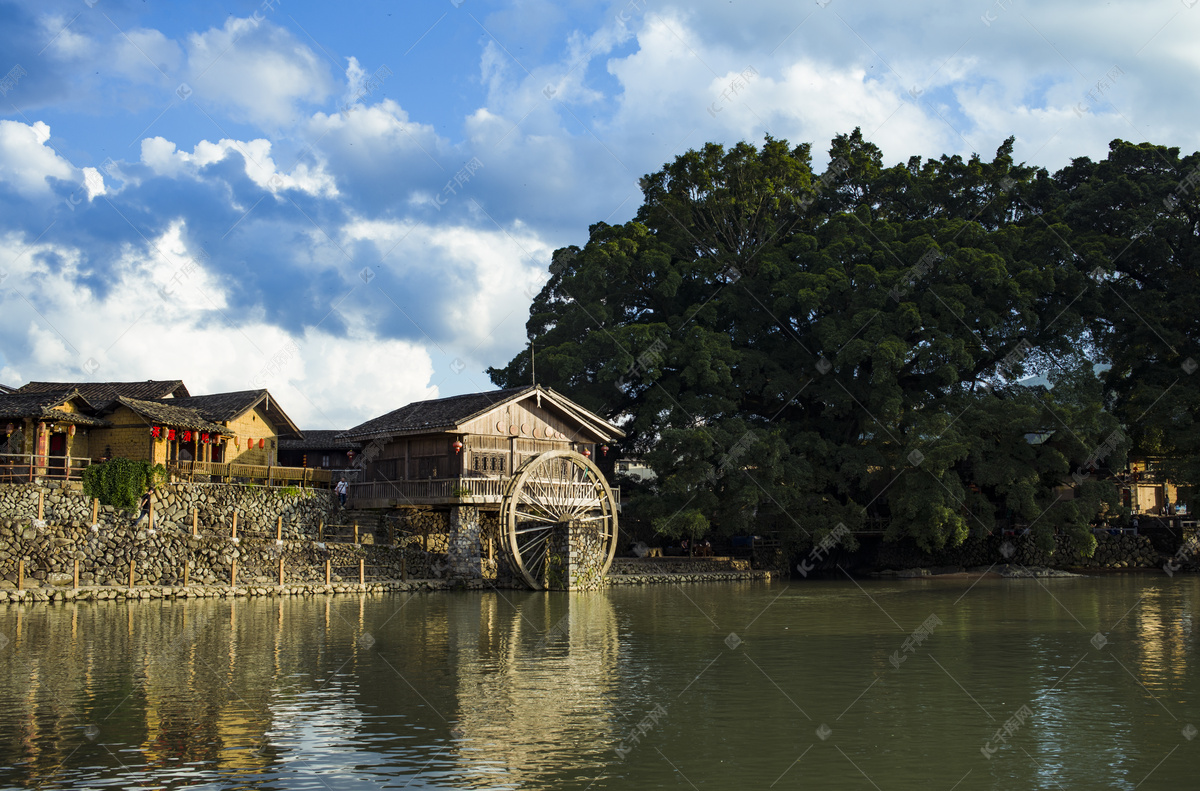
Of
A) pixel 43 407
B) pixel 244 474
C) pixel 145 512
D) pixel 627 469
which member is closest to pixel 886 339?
pixel 627 469

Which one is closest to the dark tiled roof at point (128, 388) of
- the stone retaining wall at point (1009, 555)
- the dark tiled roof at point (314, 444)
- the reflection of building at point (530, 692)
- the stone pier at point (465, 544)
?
the dark tiled roof at point (314, 444)

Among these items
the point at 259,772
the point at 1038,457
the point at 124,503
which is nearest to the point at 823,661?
the point at 259,772

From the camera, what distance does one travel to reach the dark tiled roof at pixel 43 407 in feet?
97.5

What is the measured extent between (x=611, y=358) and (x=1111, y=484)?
2096 centimetres

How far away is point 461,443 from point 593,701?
2000 cm

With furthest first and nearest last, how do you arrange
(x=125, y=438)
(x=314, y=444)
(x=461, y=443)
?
(x=314, y=444) < (x=461, y=443) < (x=125, y=438)

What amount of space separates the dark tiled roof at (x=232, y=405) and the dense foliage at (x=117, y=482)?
251 inches

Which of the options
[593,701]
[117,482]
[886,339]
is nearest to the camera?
[593,701]

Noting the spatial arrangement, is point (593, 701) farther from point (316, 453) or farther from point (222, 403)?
point (316, 453)

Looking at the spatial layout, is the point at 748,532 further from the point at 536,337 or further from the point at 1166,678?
the point at 1166,678

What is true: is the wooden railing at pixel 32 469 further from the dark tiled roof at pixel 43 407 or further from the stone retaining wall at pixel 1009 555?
the stone retaining wall at pixel 1009 555

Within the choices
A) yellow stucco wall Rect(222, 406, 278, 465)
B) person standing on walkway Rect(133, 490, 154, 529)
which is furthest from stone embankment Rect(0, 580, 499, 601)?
yellow stucco wall Rect(222, 406, 278, 465)

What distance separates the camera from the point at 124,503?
2911 centimetres

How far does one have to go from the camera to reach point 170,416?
32344 mm
